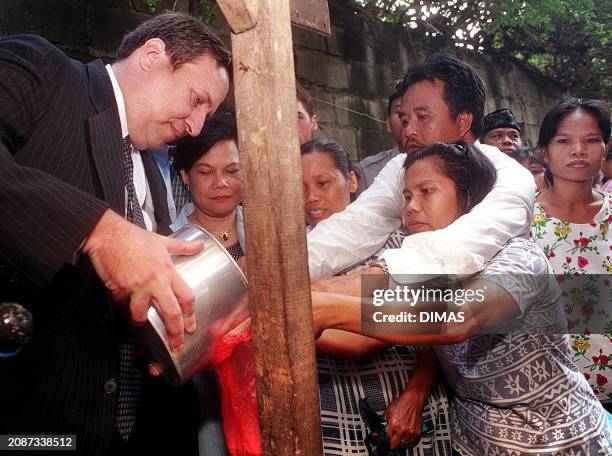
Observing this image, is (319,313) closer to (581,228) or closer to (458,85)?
(458,85)

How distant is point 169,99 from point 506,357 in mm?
1489

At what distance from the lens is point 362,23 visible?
5098mm

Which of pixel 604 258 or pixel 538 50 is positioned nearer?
pixel 604 258

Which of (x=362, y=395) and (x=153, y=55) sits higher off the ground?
(x=153, y=55)

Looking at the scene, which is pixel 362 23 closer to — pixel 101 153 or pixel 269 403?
pixel 101 153

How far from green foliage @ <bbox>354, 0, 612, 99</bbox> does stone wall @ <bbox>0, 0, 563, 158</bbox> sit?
0.20 m

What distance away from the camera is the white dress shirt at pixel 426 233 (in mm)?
1370

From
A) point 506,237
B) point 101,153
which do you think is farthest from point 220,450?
point 506,237

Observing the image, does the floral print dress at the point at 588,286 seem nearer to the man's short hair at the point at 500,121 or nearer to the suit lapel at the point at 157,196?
the man's short hair at the point at 500,121

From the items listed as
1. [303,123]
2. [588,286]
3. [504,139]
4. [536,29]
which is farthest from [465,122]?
[536,29]

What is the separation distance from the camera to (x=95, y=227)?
1093 mm

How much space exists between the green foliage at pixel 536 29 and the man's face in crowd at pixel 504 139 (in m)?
2.04

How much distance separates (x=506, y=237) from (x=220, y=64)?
1.31 meters

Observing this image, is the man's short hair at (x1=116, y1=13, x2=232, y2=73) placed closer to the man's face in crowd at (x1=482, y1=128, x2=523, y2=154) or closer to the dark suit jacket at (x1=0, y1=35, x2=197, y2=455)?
the dark suit jacket at (x1=0, y1=35, x2=197, y2=455)
